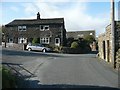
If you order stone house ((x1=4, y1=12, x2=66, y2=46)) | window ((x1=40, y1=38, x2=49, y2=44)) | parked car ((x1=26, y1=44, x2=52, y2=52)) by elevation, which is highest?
stone house ((x1=4, y1=12, x2=66, y2=46))

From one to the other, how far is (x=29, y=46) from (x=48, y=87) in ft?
122

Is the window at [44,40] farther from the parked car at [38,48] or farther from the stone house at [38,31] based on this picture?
the parked car at [38,48]

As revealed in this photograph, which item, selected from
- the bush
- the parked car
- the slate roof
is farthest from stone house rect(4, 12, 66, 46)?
the bush

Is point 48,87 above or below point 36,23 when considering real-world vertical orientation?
below

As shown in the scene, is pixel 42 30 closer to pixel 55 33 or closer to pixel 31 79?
pixel 55 33

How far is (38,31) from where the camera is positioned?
5691cm

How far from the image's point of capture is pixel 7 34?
192 ft

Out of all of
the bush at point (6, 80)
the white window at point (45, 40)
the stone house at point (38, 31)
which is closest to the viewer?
the bush at point (6, 80)

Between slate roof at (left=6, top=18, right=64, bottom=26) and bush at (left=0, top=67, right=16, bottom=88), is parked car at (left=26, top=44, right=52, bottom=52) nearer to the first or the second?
slate roof at (left=6, top=18, right=64, bottom=26)

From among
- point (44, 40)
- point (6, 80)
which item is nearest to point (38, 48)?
point (44, 40)

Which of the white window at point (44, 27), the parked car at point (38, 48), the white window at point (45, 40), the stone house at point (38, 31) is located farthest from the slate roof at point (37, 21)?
the parked car at point (38, 48)

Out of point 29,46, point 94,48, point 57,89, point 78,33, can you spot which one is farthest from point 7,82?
point 78,33

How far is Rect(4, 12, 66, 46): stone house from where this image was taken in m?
55.8

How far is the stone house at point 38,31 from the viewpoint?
5583cm
